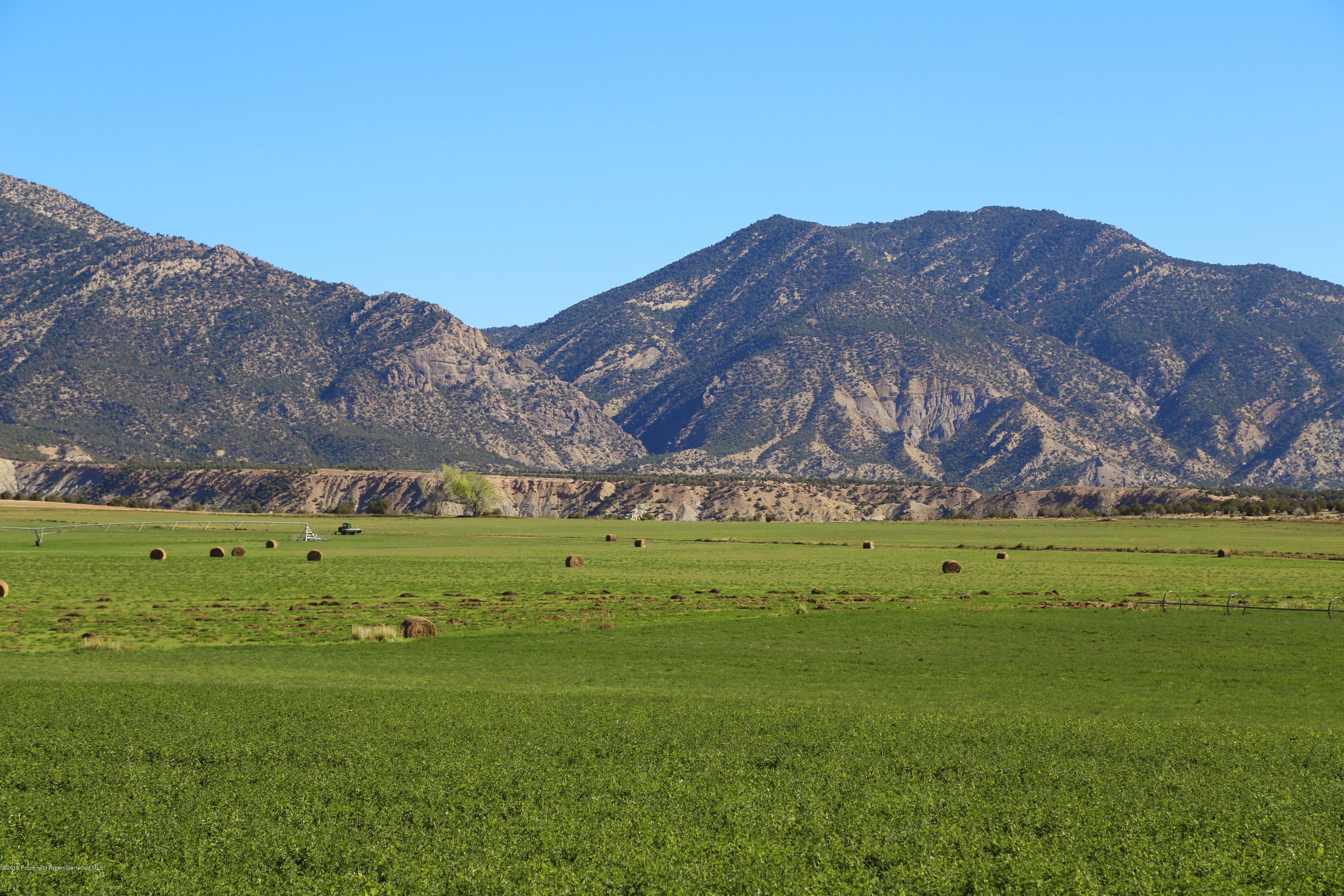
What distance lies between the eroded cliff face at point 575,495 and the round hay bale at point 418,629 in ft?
413

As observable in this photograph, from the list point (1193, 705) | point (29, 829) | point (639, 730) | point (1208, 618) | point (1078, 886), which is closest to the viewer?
point (1078, 886)

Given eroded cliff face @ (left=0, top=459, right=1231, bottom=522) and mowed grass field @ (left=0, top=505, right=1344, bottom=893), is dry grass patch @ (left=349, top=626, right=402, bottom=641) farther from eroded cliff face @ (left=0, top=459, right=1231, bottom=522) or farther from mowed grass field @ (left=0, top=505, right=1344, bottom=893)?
eroded cliff face @ (left=0, top=459, right=1231, bottom=522)

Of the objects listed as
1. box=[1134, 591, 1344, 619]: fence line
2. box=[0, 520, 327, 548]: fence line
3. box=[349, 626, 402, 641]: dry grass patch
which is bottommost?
box=[0, 520, 327, 548]: fence line

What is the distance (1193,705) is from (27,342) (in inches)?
8031

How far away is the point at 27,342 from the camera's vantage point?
188m

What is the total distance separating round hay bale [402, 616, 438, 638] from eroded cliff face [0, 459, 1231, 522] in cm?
12603

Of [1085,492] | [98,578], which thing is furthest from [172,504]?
[1085,492]

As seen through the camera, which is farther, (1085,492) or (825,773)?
(1085,492)

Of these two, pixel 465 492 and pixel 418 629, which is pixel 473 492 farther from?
pixel 418 629

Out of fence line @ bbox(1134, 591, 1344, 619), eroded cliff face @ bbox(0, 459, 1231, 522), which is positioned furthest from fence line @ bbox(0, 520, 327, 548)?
fence line @ bbox(1134, 591, 1344, 619)

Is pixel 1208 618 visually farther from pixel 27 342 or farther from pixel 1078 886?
pixel 27 342

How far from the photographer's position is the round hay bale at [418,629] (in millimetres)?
37031

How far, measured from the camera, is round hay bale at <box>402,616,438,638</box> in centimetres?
3703

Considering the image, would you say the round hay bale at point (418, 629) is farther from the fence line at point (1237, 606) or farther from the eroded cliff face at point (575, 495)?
the eroded cliff face at point (575, 495)
